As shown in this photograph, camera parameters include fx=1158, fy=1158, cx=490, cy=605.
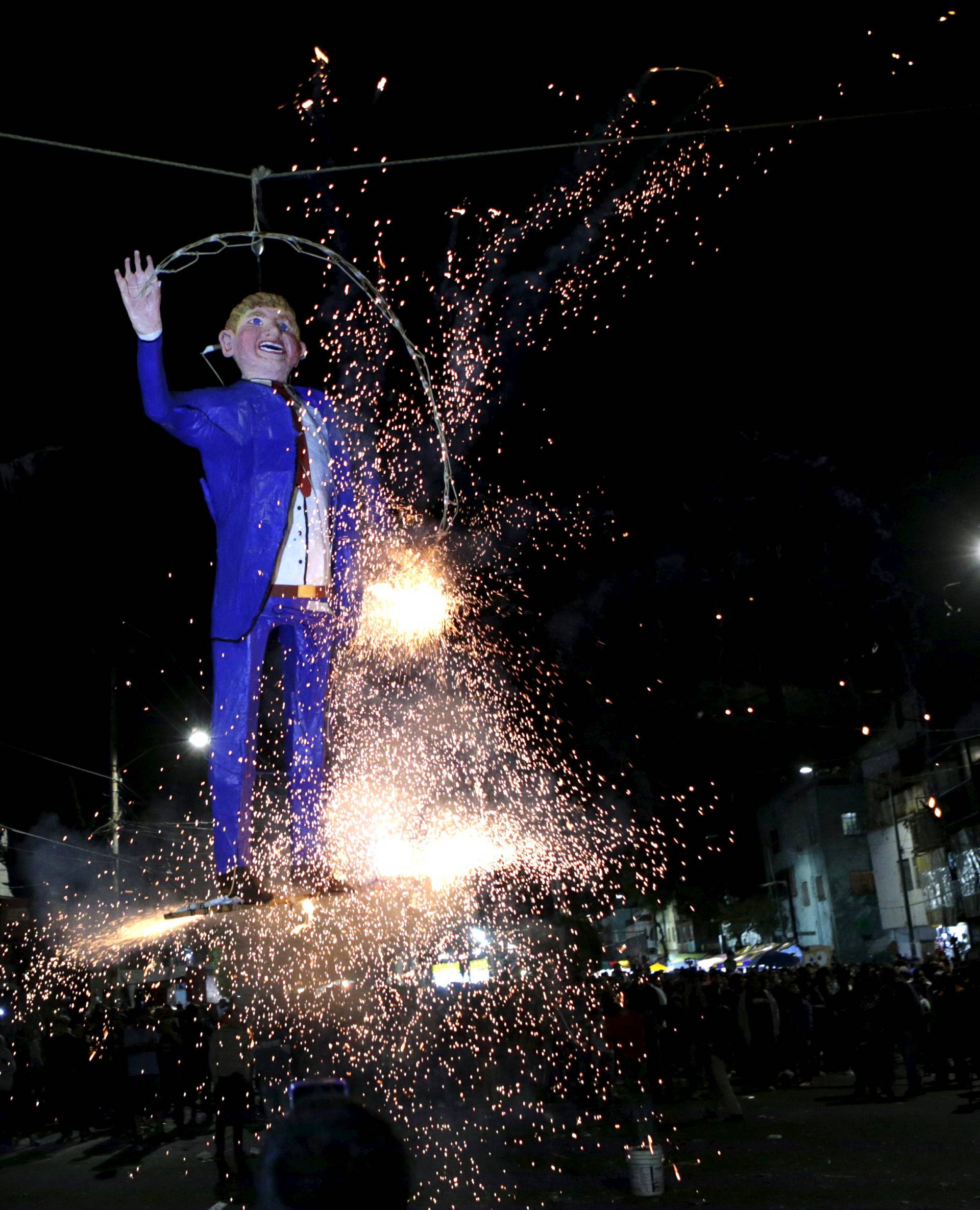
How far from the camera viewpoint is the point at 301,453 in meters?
7.78

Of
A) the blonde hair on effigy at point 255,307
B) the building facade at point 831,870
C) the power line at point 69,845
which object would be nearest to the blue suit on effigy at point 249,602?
the blonde hair on effigy at point 255,307

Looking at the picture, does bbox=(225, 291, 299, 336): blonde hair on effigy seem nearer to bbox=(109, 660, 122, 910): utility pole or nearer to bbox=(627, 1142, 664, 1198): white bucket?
bbox=(627, 1142, 664, 1198): white bucket

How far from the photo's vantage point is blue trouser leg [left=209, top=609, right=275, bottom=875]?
7512 millimetres

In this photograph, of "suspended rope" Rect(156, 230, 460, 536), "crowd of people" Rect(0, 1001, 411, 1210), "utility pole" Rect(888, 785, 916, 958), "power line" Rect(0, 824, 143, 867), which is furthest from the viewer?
"utility pole" Rect(888, 785, 916, 958)

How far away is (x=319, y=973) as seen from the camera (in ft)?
62.4

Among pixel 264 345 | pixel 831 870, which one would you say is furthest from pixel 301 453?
pixel 831 870

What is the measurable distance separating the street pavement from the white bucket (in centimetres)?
12

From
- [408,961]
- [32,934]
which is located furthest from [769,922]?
[32,934]

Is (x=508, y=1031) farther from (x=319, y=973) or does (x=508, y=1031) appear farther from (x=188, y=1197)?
(x=188, y=1197)

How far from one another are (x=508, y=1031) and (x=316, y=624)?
449 inches

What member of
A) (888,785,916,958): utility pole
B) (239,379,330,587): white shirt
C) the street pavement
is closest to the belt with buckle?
(239,379,330,587): white shirt

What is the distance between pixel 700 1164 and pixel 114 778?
13.6 meters

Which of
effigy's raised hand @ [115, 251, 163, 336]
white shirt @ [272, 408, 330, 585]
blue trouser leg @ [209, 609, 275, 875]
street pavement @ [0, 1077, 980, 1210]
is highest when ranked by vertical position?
effigy's raised hand @ [115, 251, 163, 336]

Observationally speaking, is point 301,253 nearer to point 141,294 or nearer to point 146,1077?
point 141,294
